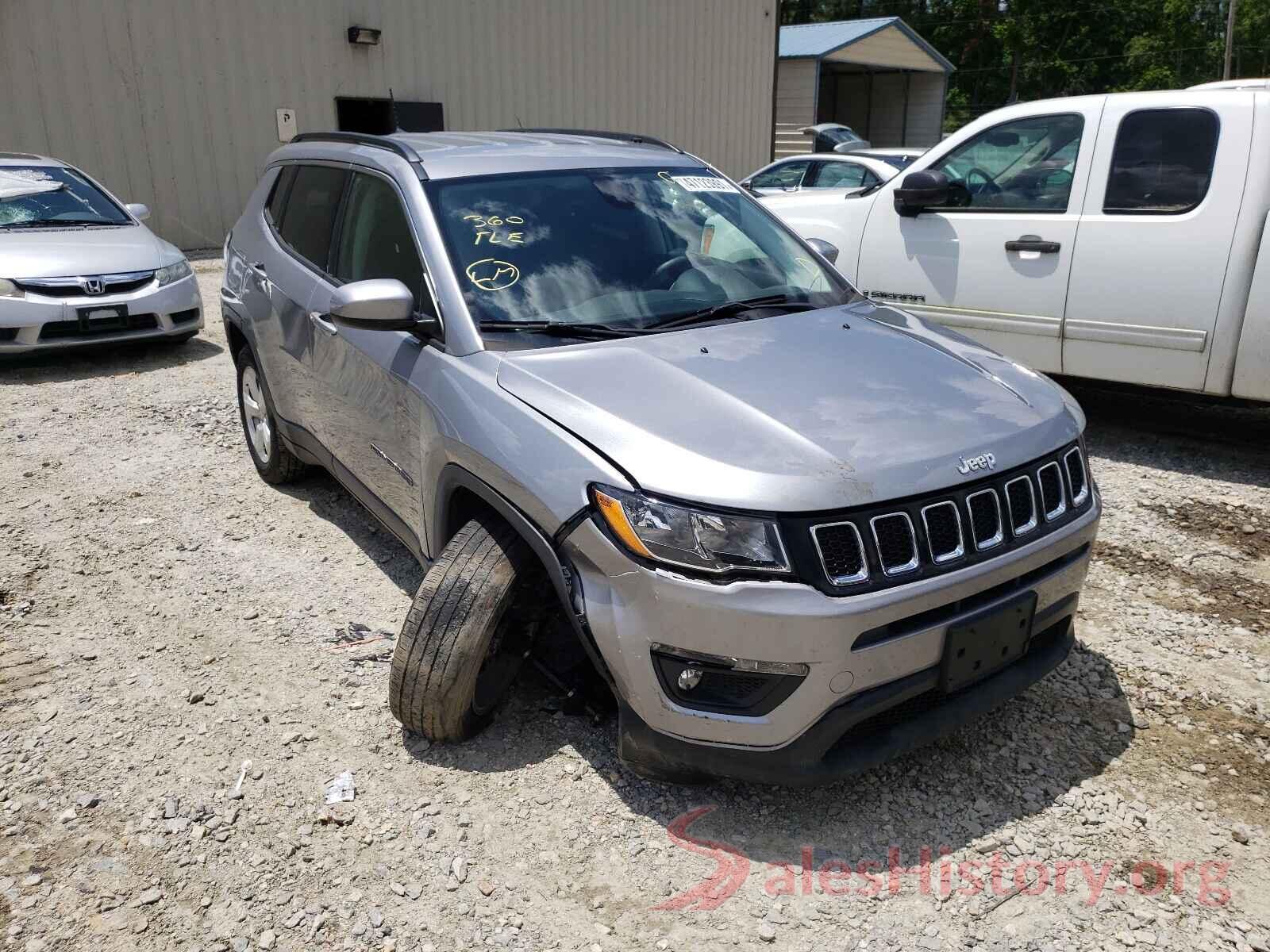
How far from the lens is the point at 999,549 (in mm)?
2762

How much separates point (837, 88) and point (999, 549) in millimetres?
36855

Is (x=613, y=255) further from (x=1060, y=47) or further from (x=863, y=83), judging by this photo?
(x=1060, y=47)

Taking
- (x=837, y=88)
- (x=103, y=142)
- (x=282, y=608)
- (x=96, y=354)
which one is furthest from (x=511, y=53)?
(x=837, y=88)

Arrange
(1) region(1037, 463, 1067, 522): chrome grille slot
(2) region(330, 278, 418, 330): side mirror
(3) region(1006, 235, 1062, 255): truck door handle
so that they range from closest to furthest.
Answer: (1) region(1037, 463, 1067, 522): chrome grille slot → (2) region(330, 278, 418, 330): side mirror → (3) region(1006, 235, 1062, 255): truck door handle

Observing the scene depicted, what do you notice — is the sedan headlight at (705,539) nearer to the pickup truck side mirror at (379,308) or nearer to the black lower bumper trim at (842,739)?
the black lower bumper trim at (842,739)

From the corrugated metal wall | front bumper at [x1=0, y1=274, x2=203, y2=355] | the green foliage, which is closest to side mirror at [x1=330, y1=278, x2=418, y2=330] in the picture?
front bumper at [x1=0, y1=274, x2=203, y2=355]

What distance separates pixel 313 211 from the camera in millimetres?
4633

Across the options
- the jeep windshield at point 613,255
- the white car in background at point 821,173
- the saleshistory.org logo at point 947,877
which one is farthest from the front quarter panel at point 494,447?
A: the white car in background at point 821,173

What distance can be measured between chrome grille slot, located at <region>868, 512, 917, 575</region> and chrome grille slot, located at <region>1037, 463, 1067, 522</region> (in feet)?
1.76

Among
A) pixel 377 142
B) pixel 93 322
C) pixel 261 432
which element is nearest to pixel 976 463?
pixel 377 142

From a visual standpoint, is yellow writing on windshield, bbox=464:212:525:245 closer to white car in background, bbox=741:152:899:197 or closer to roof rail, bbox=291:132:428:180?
roof rail, bbox=291:132:428:180

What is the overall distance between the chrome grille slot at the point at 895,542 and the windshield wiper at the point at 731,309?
1.15 meters

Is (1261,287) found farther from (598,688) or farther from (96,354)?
(96,354)

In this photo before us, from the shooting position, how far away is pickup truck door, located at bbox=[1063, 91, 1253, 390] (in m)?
5.28
